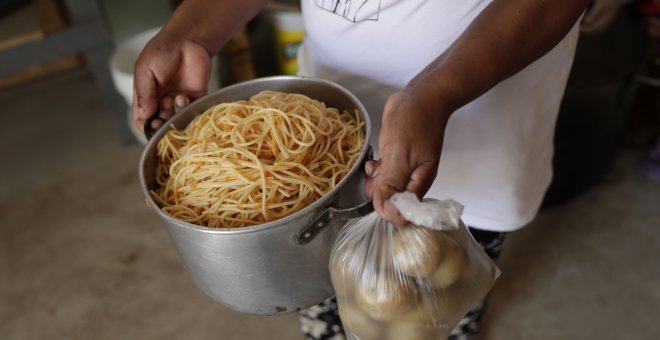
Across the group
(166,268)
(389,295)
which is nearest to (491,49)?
(389,295)

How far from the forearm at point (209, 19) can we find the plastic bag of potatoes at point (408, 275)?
1.33 feet

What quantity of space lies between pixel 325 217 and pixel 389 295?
0.11m

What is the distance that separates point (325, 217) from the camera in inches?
24.7

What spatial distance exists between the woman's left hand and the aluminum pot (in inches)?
2.4

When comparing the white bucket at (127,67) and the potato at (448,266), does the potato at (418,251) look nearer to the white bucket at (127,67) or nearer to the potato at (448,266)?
the potato at (448,266)

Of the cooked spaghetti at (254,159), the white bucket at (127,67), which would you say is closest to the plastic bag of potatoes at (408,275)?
the cooked spaghetti at (254,159)

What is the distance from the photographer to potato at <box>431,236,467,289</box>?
588 mm

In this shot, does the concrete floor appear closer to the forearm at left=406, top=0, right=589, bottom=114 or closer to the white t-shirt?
the white t-shirt

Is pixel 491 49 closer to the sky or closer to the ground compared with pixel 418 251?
closer to the sky

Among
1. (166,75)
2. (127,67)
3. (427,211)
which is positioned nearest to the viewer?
(427,211)

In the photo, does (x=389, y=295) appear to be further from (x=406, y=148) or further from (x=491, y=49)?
(x=491, y=49)

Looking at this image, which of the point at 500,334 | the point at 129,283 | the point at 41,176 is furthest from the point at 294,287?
the point at 41,176

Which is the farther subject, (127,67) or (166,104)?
(127,67)

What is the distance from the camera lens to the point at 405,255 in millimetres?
587
